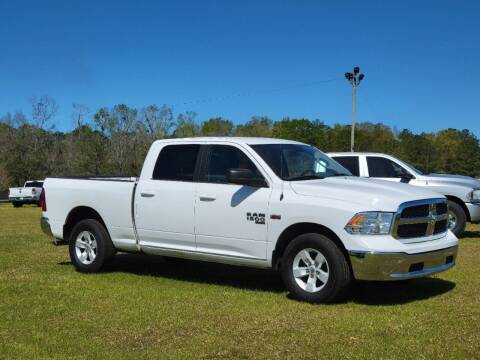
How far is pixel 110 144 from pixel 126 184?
58.0 m

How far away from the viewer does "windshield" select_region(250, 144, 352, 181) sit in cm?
744

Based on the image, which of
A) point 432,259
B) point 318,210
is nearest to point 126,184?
point 318,210

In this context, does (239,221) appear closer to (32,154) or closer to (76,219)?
(76,219)

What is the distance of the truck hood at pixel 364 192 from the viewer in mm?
6535

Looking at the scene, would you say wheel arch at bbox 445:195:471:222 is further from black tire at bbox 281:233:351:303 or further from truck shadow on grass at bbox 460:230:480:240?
black tire at bbox 281:233:351:303

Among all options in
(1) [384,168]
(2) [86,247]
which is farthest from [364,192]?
(1) [384,168]

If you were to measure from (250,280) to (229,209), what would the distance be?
1.50 metres

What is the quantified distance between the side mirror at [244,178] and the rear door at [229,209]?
0.21ft

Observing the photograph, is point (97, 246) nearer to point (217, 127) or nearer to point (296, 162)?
point (296, 162)

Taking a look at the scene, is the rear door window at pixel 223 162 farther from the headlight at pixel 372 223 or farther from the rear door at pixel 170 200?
the headlight at pixel 372 223

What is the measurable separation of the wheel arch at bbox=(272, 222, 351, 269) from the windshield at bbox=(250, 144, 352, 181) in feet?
2.01

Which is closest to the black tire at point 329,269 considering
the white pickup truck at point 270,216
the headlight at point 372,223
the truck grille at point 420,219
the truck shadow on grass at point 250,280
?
the white pickup truck at point 270,216

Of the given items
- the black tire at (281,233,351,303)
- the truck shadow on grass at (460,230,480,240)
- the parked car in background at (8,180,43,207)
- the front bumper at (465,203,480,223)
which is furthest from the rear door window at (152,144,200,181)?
the parked car in background at (8,180,43,207)

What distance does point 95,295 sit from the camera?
7457 mm
